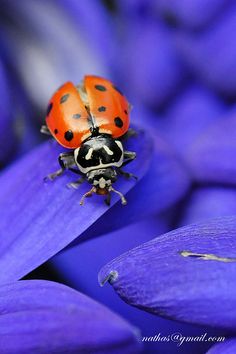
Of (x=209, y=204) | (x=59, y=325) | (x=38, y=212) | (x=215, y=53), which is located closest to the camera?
(x=59, y=325)

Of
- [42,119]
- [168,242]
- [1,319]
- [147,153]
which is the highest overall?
[42,119]

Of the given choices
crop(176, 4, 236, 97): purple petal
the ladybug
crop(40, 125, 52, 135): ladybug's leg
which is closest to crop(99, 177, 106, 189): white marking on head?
the ladybug

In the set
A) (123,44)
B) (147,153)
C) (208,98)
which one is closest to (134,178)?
(147,153)

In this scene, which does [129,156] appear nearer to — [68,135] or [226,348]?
[68,135]

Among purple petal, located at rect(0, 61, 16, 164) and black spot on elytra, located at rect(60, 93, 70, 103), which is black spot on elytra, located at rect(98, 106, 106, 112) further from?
purple petal, located at rect(0, 61, 16, 164)

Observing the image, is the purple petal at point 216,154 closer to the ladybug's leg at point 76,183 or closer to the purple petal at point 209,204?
the purple petal at point 209,204

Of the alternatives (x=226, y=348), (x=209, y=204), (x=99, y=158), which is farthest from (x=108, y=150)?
(x=226, y=348)

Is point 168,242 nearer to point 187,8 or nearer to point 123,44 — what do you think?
point 187,8


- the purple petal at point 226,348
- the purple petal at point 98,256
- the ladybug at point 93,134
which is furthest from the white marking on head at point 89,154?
the purple petal at point 226,348
